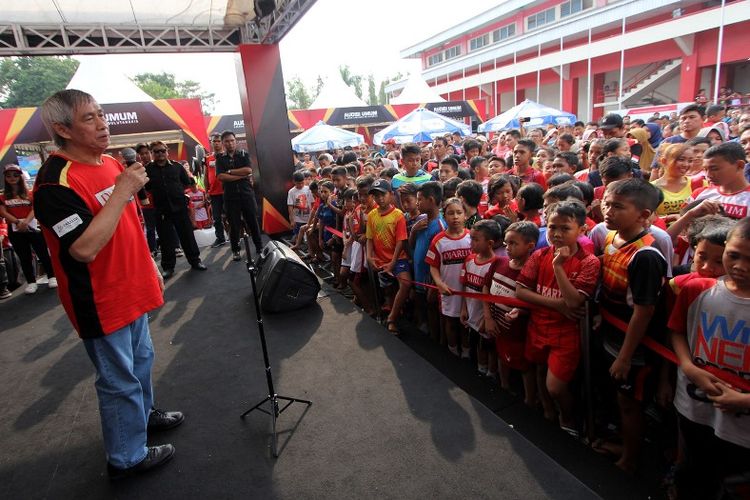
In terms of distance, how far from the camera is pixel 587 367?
88.4 inches

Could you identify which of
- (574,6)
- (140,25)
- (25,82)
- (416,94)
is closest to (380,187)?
(140,25)

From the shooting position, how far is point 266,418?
8.57 feet

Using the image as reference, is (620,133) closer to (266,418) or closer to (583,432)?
(583,432)

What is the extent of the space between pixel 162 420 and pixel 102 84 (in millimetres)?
15131

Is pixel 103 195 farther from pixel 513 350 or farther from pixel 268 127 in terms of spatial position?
pixel 268 127

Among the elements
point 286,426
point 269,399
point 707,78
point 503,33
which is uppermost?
point 503,33

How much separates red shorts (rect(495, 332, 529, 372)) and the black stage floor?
370 mm

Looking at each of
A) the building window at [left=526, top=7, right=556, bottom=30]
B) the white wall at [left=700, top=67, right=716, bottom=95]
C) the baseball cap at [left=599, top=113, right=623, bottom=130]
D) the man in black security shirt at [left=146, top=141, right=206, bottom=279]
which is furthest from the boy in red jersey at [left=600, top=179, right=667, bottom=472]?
the building window at [left=526, top=7, right=556, bottom=30]

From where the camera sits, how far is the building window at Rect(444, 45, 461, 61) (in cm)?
4114

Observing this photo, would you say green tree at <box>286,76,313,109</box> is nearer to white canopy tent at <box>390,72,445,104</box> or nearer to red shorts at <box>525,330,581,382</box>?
white canopy tent at <box>390,72,445,104</box>

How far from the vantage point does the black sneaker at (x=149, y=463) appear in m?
2.16

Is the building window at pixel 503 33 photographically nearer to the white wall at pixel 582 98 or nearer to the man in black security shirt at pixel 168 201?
the white wall at pixel 582 98

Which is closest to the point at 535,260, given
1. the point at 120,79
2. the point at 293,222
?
the point at 293,222

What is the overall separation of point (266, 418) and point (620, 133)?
16.7 ft
